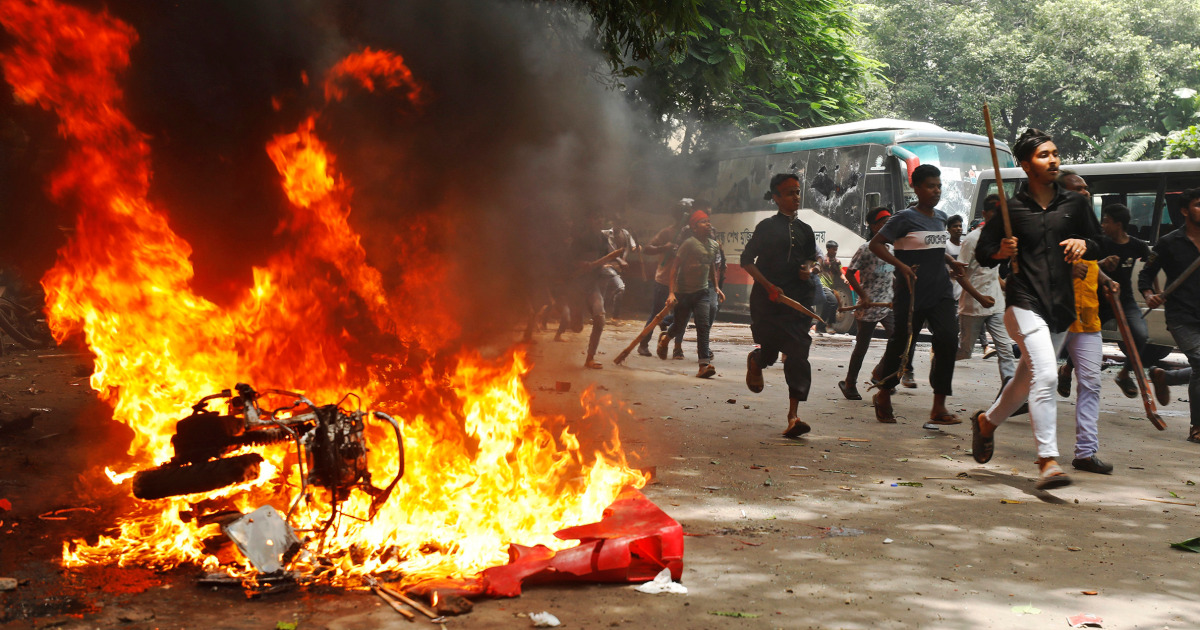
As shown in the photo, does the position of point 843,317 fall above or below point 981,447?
above

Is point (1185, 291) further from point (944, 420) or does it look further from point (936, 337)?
point (944, 420)

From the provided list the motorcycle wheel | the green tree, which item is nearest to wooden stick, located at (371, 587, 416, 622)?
the motorcycle wheel

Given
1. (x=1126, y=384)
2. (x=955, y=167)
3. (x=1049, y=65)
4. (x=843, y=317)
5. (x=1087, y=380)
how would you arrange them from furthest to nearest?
(x=1049, y=65) < (x=843, y=317) < (x=955, y=167) < (x=1126, y=384) < (x=1087, y=380)

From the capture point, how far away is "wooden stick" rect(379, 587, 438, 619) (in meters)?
2.99

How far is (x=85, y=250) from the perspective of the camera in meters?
5.05

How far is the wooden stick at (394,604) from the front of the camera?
9.77ft

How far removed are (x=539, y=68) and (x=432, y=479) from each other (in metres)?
3.54

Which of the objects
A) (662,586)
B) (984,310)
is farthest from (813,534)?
(984,310)

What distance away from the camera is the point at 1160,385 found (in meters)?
7.50

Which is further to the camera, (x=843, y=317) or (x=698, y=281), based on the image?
(x=843, y=317)

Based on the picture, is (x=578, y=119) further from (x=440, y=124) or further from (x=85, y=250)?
(x=85, y=250)

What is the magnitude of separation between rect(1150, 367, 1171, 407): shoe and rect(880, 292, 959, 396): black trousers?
1.98 meters

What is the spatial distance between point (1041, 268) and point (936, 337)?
5.43 feet

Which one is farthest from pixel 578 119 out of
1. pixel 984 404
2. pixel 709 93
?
pixel 709 93
